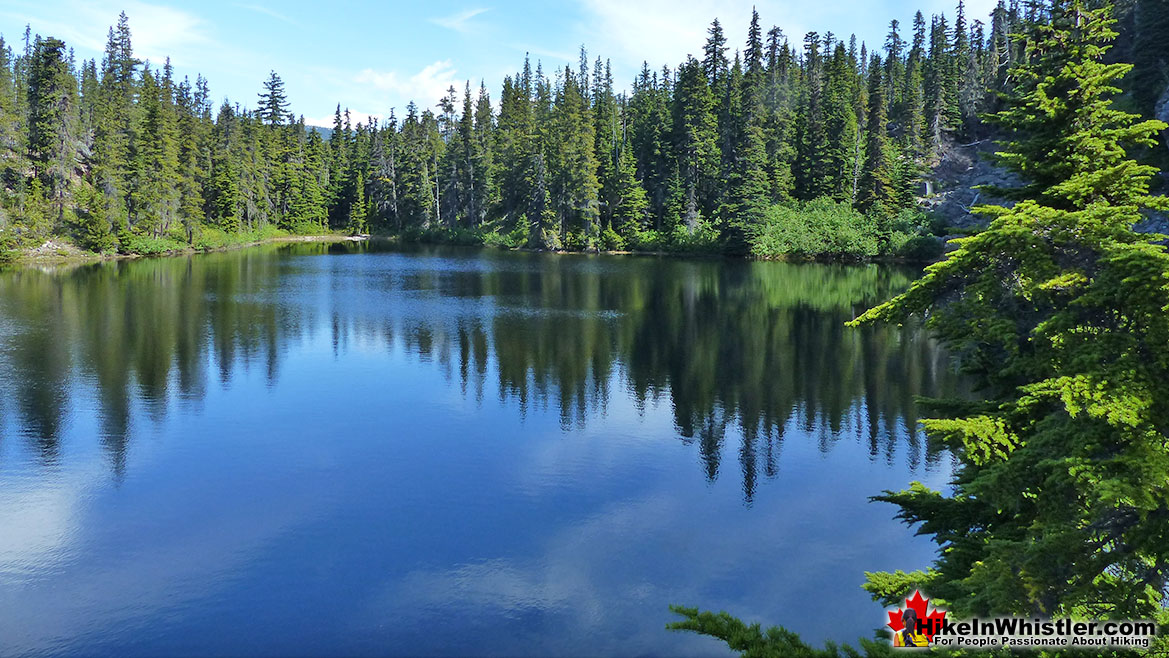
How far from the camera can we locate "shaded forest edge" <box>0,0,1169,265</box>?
259 feet

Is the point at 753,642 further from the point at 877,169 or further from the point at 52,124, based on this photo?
the point at 52,124

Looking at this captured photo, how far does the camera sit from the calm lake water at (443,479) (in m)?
13.6

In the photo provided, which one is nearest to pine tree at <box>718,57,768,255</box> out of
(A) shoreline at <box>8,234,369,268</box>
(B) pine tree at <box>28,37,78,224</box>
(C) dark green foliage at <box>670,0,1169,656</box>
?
(A) shoreline at <box>8,234,369,268</box>

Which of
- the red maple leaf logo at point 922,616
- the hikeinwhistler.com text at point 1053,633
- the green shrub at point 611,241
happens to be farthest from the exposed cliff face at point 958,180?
the hikeinwhistler.com text at point 1053,633

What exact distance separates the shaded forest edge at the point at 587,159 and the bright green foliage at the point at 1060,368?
5127 cm

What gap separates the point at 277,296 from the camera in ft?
174

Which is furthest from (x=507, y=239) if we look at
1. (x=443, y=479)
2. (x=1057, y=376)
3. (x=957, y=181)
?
(x=1057, y=376)

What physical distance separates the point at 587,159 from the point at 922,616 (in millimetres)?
88363

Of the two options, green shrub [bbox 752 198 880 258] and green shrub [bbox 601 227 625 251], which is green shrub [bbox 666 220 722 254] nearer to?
green shrub [bbox 752 198 880 258]

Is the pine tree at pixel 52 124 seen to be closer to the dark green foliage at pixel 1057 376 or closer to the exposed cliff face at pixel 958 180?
the exposed cliff face at pixel 958 180

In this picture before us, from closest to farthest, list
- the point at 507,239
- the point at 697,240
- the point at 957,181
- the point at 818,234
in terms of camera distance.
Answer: the point at 818,234
the point at 957,181
the point at 697,240
the point at 507,239

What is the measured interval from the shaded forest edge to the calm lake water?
40.8 meters

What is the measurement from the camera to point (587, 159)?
93.5 metres

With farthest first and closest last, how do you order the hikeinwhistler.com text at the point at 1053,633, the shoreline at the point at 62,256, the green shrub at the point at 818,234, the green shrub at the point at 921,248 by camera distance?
1. the green shrub at the point at 818,234
2. the green shrub at the point at 921,248
3. the shoreline at the point at 62,256
4. the hikeinwhistler.com text at the point at 1053,633
